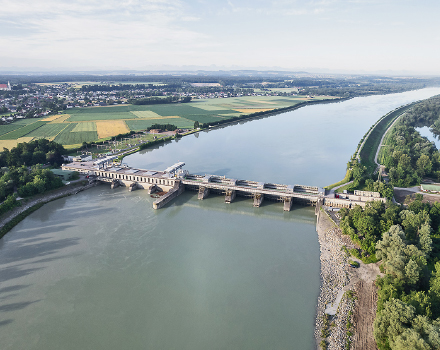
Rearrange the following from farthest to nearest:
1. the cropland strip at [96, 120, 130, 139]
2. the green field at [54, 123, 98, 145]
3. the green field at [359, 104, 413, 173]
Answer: the cropland strip at [96, 120, 130, 139], the green field at [54, 123, 98, 145], the green field at [359, 104, 413, 173]

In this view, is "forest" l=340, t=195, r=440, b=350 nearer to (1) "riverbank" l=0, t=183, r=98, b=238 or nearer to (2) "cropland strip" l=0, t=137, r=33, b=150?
(1) "riverbank" l=0, t=183, r=98, b=238

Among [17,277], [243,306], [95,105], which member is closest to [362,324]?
[243,306]

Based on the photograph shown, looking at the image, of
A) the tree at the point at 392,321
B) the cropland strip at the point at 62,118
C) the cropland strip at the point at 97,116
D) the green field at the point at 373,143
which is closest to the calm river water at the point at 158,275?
the tree at the point at 392,321

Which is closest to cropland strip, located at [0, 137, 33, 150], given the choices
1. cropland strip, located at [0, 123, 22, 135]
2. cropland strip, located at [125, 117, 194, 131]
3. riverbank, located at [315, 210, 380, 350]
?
cropland strip, located at [0, 123, 22, 135]

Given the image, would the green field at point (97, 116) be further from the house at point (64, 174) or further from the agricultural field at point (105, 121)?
the house at point (64, 174)

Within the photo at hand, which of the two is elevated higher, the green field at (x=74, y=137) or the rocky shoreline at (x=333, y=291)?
the green field at (x=74, y=137)
